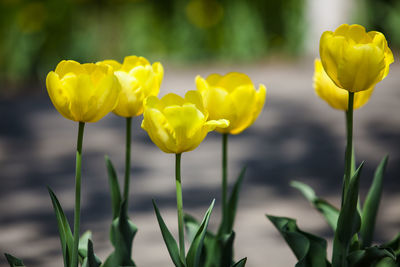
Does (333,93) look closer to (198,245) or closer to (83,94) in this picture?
(198,245)

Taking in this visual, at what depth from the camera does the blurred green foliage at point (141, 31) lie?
17.9 ft

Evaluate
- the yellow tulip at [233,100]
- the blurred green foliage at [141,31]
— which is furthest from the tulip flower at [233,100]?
the blurred green foliage at [141,31]

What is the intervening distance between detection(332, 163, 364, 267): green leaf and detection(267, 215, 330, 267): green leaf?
7cm

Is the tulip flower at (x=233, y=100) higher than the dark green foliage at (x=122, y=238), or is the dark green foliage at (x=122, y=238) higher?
the tulip flower at (x=233, y=100)

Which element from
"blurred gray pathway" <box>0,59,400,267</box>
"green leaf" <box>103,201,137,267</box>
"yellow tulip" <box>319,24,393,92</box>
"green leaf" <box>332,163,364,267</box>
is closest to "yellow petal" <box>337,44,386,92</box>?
"yellow tulip" <box>319,24,393,92</box>

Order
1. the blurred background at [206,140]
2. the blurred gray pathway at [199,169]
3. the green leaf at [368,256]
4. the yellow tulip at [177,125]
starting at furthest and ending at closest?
the blurred background at [206,140] → the blurred gray pathway at [199,169] → the green leaf at [368,256] → the yellow tulip at [177,125]

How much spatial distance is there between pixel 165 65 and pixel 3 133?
8.94ft

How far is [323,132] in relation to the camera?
157 inches

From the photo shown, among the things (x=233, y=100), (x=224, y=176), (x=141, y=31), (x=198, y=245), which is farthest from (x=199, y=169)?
(x=141, y=31)

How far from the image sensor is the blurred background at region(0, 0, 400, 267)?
261 centimetres

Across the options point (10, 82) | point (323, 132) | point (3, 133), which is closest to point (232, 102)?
point (323, 132)

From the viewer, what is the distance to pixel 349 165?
1.23 m

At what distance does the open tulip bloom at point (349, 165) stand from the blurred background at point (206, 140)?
731 mm

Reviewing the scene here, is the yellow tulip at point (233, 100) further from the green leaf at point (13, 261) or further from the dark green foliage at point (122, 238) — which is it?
the green leaf at point (13, 261)
